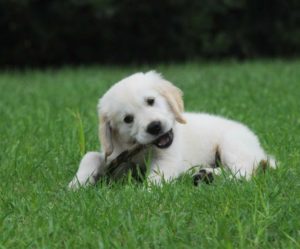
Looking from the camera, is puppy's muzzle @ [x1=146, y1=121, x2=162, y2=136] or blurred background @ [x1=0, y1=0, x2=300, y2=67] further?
blurred background @ [x1=0, y1=0, x2=300, y2=67]

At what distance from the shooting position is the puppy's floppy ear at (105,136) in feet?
17.4

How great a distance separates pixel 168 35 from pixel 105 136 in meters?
17.8

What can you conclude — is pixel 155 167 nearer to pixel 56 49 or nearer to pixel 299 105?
pixel 299 105

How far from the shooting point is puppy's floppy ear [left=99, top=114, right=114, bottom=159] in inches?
209

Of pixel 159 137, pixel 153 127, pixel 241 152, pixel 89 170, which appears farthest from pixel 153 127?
pixel 241 152

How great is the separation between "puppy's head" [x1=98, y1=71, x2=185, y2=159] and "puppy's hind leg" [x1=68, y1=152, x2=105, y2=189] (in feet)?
0.36

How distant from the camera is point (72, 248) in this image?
379 cm

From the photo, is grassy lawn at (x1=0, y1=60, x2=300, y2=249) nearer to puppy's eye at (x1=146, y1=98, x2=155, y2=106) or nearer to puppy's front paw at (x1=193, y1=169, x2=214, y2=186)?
puppy's front paw at (x1=193, y1=169, x2=214, y2=186)

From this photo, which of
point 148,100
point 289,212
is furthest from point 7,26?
point 289,212

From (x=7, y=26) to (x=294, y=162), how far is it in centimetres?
1757

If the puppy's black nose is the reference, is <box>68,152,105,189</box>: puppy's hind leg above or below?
below

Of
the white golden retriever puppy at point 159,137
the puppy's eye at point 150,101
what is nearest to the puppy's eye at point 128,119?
the white golden retriever puppy at point 159,137

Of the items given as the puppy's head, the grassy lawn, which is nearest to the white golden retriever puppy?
the puppy's head

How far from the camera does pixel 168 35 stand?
22938 millimetres
